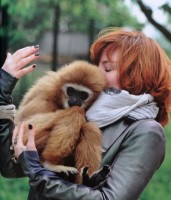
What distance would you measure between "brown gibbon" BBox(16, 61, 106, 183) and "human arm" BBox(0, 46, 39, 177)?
10 centimetres

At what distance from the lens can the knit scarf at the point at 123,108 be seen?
2281 millimetres

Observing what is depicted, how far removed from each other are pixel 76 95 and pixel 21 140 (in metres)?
0.43

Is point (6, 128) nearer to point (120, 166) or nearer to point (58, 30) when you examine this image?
point (120, 166)

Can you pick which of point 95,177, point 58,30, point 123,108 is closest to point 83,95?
point 123,108

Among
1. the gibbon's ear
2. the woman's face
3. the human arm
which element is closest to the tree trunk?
the woman's face

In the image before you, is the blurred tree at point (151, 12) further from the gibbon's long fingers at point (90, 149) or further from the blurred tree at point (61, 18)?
the gibbon's long fingers at point (90, 149)

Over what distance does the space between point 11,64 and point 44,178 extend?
55cm

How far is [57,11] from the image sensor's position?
7.19 m

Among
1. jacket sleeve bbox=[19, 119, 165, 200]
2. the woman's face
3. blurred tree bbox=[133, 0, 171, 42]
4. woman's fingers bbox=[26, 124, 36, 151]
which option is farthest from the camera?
blurred tree bbox=[133, 0, 171, 42]

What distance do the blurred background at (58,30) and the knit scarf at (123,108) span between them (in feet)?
13.1

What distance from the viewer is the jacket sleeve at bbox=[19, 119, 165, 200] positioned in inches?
83.6

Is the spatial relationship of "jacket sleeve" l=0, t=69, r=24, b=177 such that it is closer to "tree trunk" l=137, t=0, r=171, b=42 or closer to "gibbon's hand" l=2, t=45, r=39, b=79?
"gibbon's hand" l=2, t=45, r=39, b=79

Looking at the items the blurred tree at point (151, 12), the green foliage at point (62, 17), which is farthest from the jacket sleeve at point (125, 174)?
the green foliage at point (62, 17)

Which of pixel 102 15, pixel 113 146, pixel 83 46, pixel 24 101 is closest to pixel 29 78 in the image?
pixel 83 46
